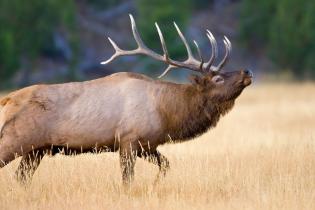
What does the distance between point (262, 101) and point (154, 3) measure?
59.9ft

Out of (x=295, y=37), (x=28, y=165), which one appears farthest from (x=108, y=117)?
(x=295, y=37)

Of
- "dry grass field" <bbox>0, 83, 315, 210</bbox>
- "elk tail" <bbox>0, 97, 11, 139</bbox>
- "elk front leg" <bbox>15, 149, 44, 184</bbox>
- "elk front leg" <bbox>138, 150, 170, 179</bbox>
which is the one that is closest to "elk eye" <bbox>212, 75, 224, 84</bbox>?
"dry grass field" <bbox>0, 83, 315, 210</bbox>

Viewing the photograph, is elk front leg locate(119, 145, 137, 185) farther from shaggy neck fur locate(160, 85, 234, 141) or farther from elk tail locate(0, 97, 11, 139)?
elk tail locate(0, 97, 11, 139)

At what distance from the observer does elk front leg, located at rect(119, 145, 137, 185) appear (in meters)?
8.91

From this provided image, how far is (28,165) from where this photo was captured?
9367mm

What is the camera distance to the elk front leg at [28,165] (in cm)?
912

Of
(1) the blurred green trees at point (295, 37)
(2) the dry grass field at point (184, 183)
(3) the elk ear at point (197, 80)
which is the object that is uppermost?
(1) the blurred green trees at point (295, 37)

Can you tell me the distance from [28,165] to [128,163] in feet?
3.79

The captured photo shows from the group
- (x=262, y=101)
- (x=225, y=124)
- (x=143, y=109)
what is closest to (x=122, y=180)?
(x=143, y=109)

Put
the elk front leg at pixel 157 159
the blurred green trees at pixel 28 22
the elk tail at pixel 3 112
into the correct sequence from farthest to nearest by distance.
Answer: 1. the blurred green trees at pixel 28 22
2. the elk front leg at pixel 157 159
3. the elk tail at pixel 3 112

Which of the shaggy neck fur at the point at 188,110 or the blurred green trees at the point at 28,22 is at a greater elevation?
the blurred green trees at the point at 28,22

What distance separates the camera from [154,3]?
4038 centimetres

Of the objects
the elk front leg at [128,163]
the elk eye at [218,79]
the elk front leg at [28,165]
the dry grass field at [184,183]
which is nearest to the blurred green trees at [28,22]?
the dry grass field at [184,183]

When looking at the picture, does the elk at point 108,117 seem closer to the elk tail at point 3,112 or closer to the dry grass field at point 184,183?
the elk tail at point 3,112
